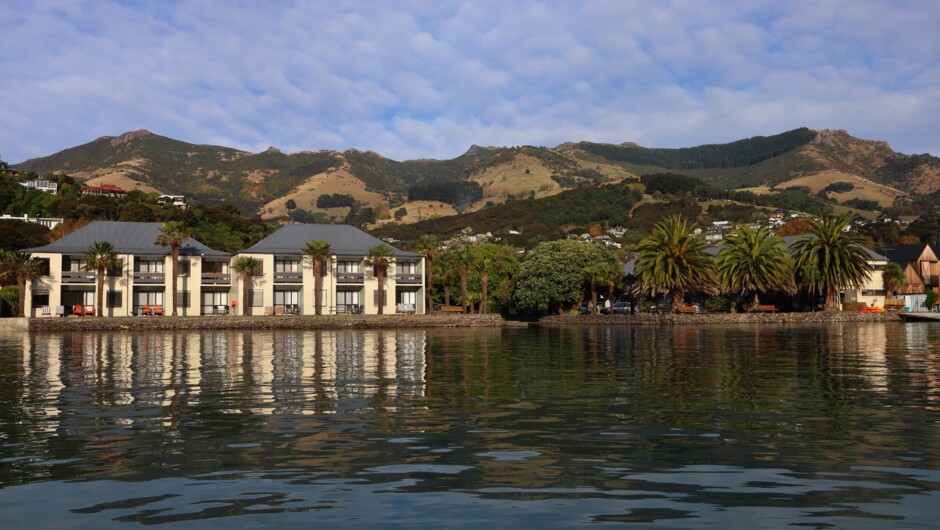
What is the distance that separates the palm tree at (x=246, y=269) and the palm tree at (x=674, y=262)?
4174cm

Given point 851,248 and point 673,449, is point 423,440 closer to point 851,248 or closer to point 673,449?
point 673,449

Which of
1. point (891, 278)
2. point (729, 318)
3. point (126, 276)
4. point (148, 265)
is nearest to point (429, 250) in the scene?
point (148, 265)

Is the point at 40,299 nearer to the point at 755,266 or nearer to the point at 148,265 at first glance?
the point at 148,265

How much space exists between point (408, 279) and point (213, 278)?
2131cm

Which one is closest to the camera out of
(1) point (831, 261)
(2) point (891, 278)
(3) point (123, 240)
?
(3) point (123, 240)

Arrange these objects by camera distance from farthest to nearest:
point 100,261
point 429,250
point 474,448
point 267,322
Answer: point 429,250, point 100,261, point 267,322, point 474,448

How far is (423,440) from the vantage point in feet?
48.9

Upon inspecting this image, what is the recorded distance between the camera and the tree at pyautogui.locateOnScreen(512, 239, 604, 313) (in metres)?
92.1

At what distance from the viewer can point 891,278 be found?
102875 mm

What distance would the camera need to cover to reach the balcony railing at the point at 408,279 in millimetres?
92938

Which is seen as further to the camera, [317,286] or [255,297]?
[255,297]

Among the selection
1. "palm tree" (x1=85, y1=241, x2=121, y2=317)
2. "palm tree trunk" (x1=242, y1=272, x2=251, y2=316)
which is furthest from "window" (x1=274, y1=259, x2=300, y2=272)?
"palm tree" (x1=85, y1=241, x2=121, y2=317)

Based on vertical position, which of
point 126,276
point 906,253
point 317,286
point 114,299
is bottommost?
point 114,299

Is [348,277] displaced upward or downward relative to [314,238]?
downward
